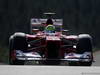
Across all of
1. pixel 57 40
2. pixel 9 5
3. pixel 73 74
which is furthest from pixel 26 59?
pixel 9 5

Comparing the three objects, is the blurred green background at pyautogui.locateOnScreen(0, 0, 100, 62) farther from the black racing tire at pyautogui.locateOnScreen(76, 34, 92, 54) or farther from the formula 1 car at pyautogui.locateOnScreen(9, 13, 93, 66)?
the black racing tire at pyautogui.locateOnScreen(76, 34, 92, 54)

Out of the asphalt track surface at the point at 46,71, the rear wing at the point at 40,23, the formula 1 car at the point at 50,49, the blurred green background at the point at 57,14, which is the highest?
the blurred green background at the point at 57,14

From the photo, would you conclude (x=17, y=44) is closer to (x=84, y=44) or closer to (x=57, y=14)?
(x=84, y=44)

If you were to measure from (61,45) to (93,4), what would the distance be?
11163 millimetres

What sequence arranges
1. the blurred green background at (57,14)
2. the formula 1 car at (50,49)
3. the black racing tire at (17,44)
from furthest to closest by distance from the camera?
the blurred green background at (57,14) → the black racing tire at (17,44) → the formula 1 car at (50,49)

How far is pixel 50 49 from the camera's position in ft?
37.6

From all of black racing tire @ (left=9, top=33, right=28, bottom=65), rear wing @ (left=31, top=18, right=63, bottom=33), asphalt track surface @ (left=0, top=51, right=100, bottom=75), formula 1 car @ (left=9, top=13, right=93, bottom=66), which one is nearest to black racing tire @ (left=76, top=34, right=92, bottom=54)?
formula 1 car @ (left=9, top=13, right=93, bottom=66)

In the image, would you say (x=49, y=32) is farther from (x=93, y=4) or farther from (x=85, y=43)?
(x=93, y=4)

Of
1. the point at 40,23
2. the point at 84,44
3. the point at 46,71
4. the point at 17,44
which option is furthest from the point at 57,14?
the point at 46,71

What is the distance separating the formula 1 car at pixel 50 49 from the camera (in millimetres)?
11156

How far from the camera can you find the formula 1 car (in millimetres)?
11156

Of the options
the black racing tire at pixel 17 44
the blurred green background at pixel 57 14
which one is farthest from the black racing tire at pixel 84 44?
the blurred green background at pixel 57 14

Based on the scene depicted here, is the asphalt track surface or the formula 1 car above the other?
the formula 1 car

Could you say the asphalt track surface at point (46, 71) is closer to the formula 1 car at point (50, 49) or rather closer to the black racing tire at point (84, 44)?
the formula 1 car at point (50, 49)
